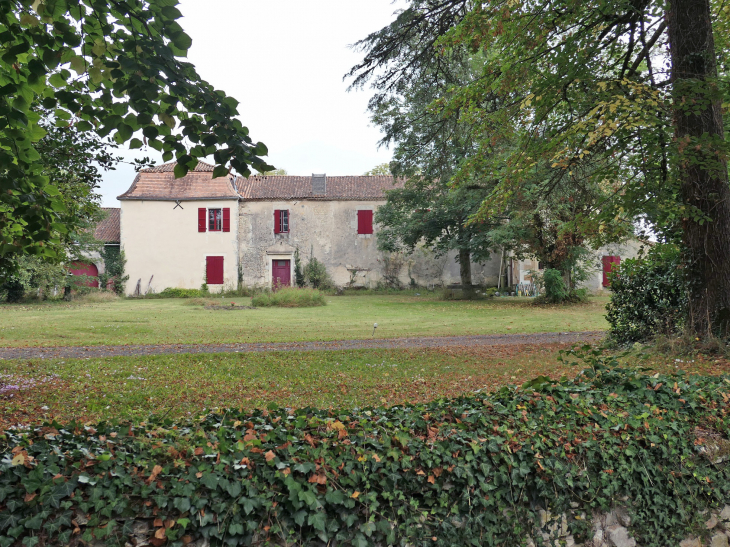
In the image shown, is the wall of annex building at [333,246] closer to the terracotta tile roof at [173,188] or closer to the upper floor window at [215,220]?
the upper floor window at [215,220]

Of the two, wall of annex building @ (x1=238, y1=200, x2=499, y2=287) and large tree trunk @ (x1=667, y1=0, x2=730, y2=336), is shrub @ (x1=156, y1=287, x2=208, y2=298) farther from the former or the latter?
large tree trunk @ (x1=667, y1=0, x2=730, y2=336)

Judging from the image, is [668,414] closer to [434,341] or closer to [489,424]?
[489,424]

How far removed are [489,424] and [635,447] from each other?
3.39 ft

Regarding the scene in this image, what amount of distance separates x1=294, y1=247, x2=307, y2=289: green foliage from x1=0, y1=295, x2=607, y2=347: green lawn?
327 inches

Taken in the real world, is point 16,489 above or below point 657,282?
below

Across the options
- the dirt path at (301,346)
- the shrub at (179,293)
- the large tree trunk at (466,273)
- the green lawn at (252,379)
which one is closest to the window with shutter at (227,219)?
the shrub at (179,293)

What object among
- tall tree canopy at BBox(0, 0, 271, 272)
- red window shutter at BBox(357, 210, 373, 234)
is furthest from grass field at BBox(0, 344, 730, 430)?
A: red window shutter at BBox(357, 210, 373, 234)

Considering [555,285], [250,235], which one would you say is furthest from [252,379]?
[250,235]

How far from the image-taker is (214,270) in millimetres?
27547

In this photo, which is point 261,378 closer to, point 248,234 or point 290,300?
point 290,300

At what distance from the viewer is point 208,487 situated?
247 centimetres

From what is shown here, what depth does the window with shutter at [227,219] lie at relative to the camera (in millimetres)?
27766

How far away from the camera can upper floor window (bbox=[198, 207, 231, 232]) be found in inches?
1088

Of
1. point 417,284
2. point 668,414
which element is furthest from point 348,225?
point 668,414
